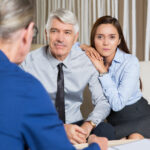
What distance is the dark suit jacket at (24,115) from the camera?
2.46ft

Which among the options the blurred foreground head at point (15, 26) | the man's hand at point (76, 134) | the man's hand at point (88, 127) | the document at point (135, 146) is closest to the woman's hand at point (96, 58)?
the man's hand at point (88, 127)

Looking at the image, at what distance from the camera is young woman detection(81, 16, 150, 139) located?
6.82 feet

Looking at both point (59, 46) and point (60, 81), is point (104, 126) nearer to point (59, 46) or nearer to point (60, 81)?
point (60, 81)

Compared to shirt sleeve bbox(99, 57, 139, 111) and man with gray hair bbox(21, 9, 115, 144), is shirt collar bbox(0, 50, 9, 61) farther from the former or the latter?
shirt sleeve bbox(99, 57, 139, 111)

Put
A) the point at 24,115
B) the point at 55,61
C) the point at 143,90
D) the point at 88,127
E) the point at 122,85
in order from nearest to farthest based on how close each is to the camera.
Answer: the point at 24,115 < the point at 88,127 < the point at 55,61 < the point at 122,85 < the point at 143,90

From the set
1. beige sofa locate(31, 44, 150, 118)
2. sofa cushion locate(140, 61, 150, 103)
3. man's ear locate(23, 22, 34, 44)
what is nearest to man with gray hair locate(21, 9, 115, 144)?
beige sofa locate(31, 44, 150, 118)

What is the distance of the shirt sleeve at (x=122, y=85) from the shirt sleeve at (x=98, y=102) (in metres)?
0.03

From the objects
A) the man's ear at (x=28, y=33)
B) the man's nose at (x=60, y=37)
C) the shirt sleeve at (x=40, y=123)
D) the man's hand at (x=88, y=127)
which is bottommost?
the man's hand at (x=88, y=127)

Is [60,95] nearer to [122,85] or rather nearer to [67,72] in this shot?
[67,72]

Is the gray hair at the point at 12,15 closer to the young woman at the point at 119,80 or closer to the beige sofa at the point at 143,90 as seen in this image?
the young woman at the point at 119,80

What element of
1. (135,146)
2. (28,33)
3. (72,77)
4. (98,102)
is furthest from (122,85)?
(28,33)

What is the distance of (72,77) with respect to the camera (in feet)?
6.72

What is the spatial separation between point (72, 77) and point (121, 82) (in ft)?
1.20

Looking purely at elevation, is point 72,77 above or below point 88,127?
above
